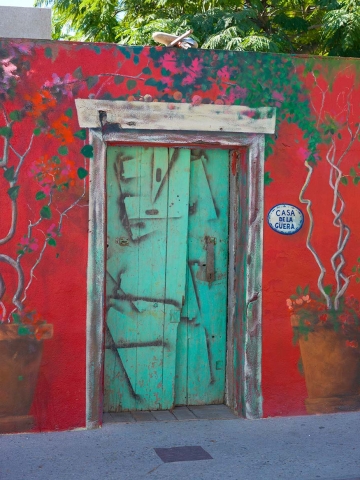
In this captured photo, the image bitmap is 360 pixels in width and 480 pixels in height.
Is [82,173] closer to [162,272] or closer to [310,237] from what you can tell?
[162,272]

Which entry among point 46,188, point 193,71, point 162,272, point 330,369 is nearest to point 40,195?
point 46,188

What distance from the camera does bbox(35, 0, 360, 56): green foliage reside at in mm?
15812

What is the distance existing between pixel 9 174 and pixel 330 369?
2952mm

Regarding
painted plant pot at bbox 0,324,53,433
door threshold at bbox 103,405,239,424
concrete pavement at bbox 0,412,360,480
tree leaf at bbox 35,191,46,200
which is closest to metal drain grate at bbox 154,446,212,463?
concrete pavement at bbox 0,412,360,480

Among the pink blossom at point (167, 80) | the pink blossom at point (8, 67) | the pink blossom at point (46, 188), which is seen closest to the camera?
the pink blossom at point (8, 67)

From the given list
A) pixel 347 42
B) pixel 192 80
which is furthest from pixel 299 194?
pixel 347 42

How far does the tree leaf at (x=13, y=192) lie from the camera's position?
211 inches

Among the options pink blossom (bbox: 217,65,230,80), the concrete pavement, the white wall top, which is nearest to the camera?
the concrete pavement

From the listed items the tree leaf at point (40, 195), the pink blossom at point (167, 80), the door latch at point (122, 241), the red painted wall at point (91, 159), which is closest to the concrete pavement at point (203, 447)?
the red painted wall at point (91, 159)

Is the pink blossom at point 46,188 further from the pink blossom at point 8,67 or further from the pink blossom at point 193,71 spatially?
the pink blossom at point 193,71

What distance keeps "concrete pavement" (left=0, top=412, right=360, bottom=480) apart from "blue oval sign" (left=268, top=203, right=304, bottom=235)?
1.50m

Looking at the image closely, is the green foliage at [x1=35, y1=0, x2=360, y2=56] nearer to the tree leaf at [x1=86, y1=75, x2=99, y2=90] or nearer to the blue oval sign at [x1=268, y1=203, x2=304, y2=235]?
the blue oval sign at [x1=268, y1=203, x2=304, y2=235]

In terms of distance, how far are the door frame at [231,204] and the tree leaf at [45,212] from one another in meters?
0.31

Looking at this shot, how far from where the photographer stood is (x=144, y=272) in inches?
232
